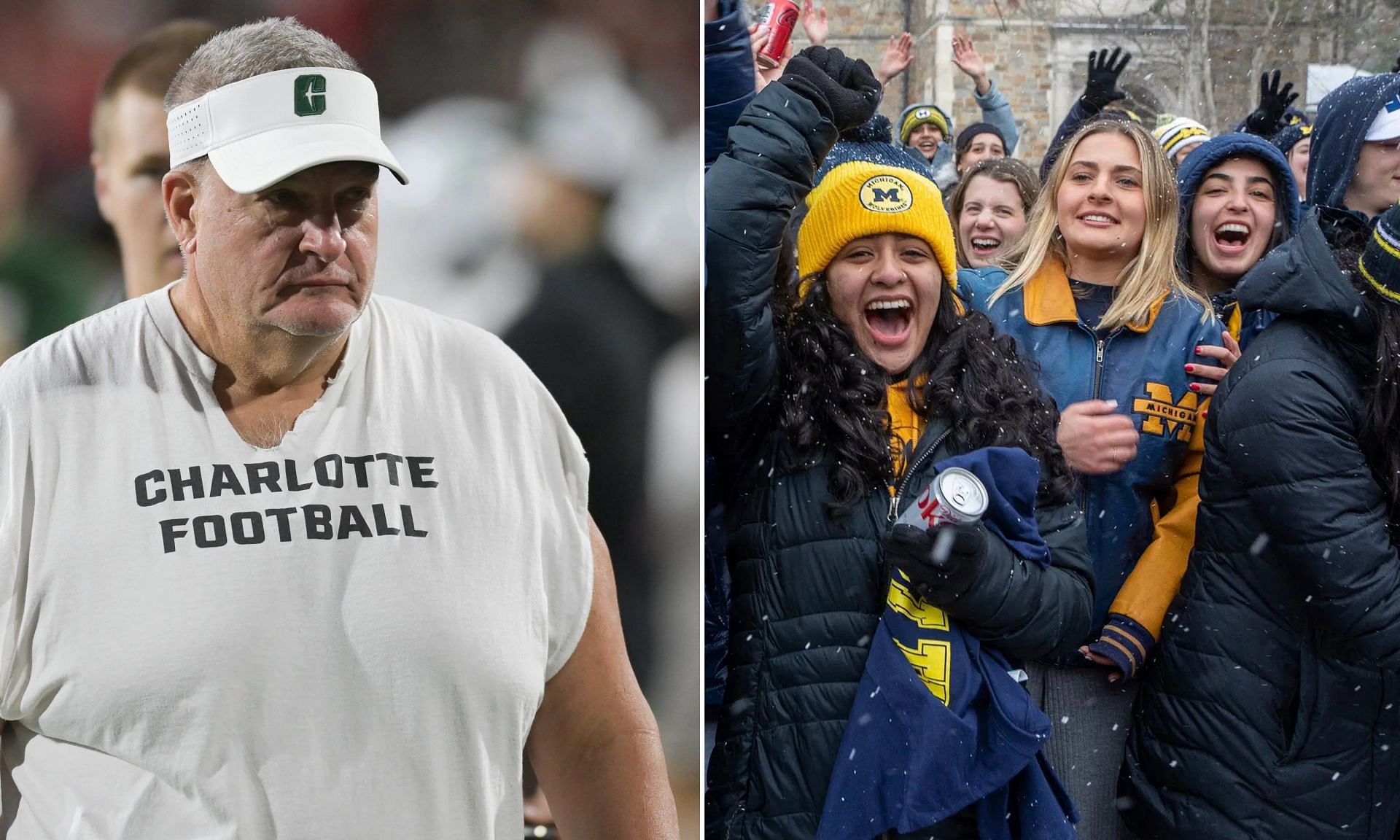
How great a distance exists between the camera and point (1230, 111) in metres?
9.94

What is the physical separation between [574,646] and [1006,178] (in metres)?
2.47

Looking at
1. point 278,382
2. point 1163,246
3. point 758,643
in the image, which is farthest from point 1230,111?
point 278,382

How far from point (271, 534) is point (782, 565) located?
91cm

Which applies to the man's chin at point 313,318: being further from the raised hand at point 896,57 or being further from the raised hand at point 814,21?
the raised hand at point 896,57

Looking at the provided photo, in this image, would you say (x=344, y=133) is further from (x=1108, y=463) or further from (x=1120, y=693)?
(x=1120, y=693)

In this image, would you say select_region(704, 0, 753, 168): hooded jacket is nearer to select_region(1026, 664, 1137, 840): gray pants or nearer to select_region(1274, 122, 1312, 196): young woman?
select_region(1026, 664, 1137, 840): gray pants

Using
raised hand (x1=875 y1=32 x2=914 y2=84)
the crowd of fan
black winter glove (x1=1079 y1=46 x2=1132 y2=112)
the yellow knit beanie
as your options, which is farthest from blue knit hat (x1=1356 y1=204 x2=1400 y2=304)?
raised hand (x1=875 y1=32 x2=914 y2=84)

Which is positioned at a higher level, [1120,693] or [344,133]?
[344,133]

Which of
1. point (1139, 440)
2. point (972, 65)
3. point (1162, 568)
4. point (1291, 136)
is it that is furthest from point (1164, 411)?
point (972, 65)

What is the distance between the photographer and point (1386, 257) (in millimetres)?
2389

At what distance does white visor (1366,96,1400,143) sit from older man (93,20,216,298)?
8.02ft

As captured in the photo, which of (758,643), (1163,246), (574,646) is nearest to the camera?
(574,646)

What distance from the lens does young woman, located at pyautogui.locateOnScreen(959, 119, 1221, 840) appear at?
2541mm

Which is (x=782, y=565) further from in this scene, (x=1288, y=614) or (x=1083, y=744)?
(x=1288, y=614)
